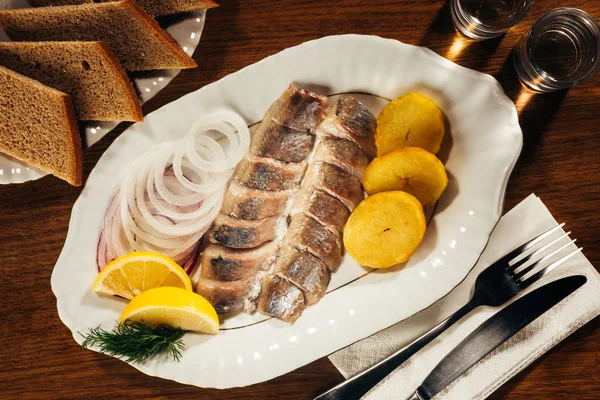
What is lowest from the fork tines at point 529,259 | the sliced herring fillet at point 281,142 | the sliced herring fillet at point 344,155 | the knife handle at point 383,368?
the knife handle at point 383,368

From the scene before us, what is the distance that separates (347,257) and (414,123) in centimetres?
71

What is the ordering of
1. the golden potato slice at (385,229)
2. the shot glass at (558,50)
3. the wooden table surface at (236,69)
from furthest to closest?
the wooden table surface at (236,69)
the shot glass at (558,50)
the golden potato slice at (385,229)

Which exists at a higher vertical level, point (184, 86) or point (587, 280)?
point (184, 86)

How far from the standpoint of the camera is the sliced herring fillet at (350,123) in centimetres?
224

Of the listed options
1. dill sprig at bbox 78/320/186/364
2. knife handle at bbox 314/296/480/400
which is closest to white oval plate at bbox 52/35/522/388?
dill sprig at bbox 78/320/186/364

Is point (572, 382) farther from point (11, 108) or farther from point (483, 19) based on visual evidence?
point (11, 108)

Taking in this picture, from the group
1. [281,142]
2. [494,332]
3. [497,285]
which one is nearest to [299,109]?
[281,142]

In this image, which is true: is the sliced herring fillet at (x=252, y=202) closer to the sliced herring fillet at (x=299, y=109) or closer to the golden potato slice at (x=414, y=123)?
the sliced herring fillet at (x=299, y=109)

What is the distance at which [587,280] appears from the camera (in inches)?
87.0

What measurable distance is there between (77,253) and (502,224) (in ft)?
6.70

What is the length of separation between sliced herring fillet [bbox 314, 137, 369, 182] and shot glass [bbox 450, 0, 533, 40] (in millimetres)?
768

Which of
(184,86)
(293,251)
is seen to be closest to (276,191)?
(293,251)

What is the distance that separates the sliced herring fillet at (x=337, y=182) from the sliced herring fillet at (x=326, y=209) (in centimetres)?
2

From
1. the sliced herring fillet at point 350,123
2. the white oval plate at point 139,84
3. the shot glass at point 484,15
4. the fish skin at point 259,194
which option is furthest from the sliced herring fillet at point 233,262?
the shot glass at point 484,15
